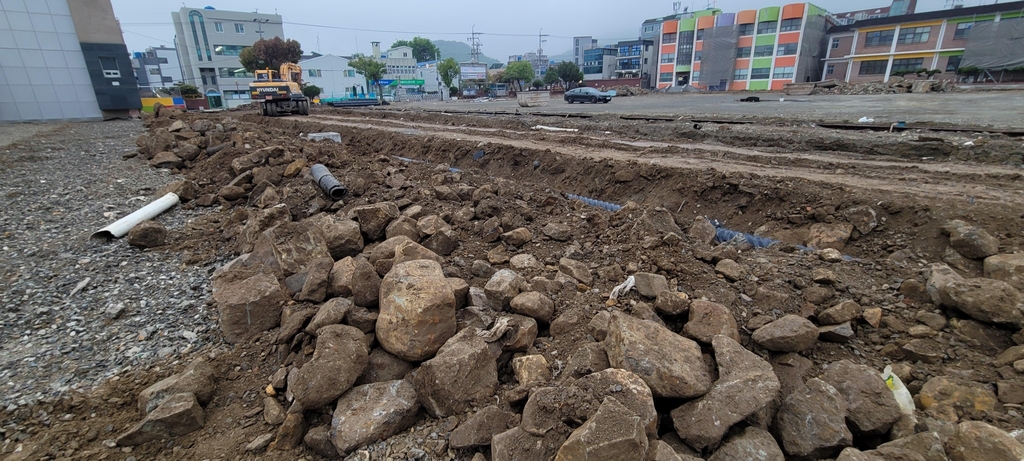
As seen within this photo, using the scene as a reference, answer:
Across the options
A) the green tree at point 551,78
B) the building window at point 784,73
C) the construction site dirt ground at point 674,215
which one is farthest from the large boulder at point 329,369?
the green tree at point 551,78

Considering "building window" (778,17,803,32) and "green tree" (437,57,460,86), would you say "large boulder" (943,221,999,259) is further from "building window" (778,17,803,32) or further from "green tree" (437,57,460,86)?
"green tree" (437,57,460,86)

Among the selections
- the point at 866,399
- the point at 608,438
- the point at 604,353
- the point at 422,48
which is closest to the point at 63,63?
the point at 604,353

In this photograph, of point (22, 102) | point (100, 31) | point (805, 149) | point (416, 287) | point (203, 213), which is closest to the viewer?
point (416, 287)

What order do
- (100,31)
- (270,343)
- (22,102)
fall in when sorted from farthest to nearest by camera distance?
(100,31)
(22,102)
(270,343)

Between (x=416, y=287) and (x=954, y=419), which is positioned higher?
(x=416, y=287)

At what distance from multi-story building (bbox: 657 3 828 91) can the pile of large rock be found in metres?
52.3

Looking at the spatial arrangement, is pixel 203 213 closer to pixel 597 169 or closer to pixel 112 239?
pixel 112 239

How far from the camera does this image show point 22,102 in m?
21.5

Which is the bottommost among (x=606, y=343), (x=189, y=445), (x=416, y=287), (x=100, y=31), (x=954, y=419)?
(x=189, y=445)

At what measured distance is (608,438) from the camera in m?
2.00

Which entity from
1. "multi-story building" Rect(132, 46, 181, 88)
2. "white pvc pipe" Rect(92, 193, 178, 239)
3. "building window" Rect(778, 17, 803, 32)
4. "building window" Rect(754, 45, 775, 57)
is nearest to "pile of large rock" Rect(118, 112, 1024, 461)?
"white pvc pipe" Rect(92, 193, 178, 239)

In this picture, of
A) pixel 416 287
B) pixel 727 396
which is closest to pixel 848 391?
pixel 727 396

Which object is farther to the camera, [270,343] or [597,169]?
[597,169]

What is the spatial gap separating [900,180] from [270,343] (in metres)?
7.69
